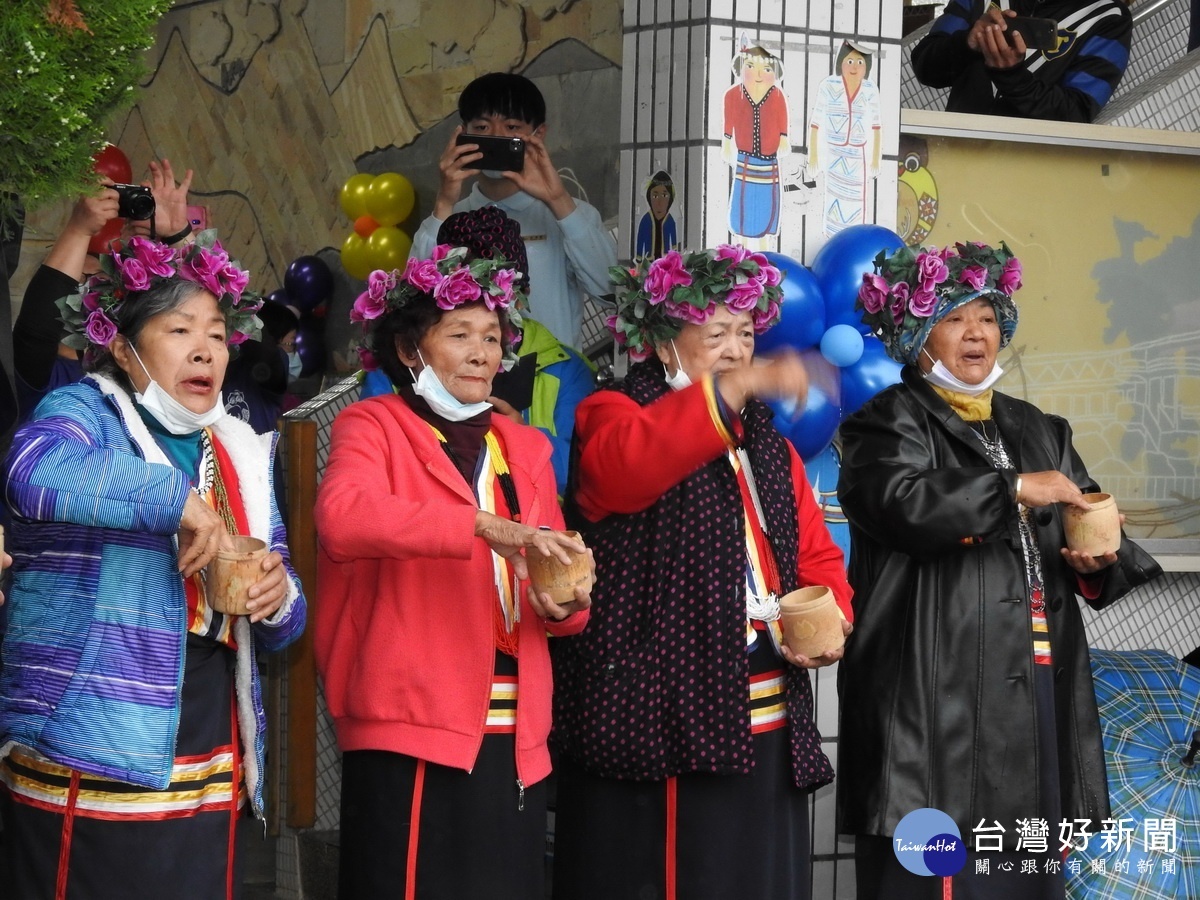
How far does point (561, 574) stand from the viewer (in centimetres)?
311

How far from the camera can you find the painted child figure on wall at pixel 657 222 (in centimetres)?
479

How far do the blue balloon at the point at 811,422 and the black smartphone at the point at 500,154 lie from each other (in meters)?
1.43

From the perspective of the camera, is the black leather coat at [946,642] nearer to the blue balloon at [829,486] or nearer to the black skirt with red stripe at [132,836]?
the blue balloon at [829,486]

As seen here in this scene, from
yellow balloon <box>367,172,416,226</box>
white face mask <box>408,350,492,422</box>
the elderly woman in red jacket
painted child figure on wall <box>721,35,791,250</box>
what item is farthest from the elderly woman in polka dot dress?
yellow balloon <box>367,172,416,226</box>

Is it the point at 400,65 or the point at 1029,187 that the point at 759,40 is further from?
the point at 400,65

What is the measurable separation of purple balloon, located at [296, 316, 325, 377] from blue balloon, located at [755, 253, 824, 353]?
4878 mm

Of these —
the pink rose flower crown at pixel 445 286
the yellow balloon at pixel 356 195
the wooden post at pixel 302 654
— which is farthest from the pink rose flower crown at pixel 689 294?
the yellow balloon at pixel 356 195

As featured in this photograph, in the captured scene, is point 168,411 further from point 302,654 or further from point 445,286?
point 302,654

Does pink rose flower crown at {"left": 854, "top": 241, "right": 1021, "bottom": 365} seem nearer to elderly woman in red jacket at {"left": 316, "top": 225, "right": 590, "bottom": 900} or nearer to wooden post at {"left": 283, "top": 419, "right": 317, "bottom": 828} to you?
elderly woman in red jacket at {"left": 316, "top": 225, "right": 590, "bottom": 900}

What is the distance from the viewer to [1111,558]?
3.85 m

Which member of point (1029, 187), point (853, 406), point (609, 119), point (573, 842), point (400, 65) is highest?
point (400, 65)

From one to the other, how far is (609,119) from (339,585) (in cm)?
433

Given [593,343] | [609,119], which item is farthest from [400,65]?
[593,343]

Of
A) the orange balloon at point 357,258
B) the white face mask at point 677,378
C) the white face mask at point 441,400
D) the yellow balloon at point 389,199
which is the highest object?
the yellow balloon at point 389,199
